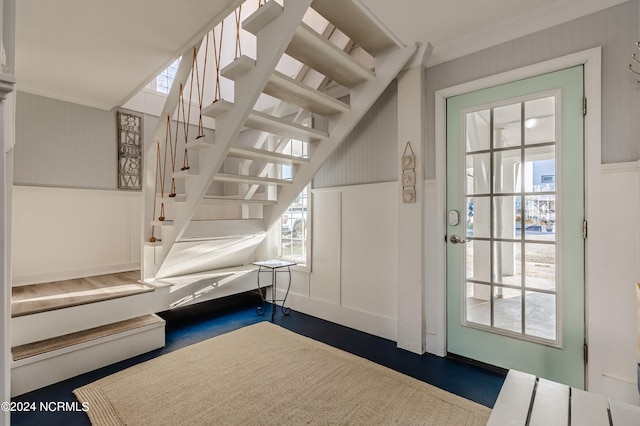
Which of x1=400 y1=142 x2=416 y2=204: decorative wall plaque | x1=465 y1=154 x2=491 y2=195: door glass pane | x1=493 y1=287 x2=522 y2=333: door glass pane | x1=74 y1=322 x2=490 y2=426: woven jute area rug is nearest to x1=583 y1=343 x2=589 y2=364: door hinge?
x1=493 y1=287 x2=522 y2=333: door glass pane

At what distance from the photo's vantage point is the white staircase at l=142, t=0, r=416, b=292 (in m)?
1.81

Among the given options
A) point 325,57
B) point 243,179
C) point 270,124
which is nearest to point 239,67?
point 270,124

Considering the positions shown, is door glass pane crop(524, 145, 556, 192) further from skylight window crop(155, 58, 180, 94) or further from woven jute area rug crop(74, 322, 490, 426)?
skylight window crop(155, 58, 180, 94)

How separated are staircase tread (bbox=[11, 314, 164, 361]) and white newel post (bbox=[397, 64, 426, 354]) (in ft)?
6.72

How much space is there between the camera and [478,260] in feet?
7.56

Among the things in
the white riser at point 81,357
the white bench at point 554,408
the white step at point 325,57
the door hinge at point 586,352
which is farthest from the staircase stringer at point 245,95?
the door hinge at point 586,352

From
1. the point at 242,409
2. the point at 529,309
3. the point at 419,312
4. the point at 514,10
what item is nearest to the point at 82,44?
the point at 242,409

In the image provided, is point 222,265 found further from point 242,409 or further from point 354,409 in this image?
point 354,409

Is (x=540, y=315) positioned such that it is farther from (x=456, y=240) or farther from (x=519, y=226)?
(x=456, y=240)

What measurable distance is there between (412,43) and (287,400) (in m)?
2.59

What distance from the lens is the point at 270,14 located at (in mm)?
1719

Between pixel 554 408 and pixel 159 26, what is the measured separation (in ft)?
9.24

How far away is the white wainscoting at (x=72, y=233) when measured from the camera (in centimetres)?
282

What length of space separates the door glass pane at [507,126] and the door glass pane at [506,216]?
39cm
